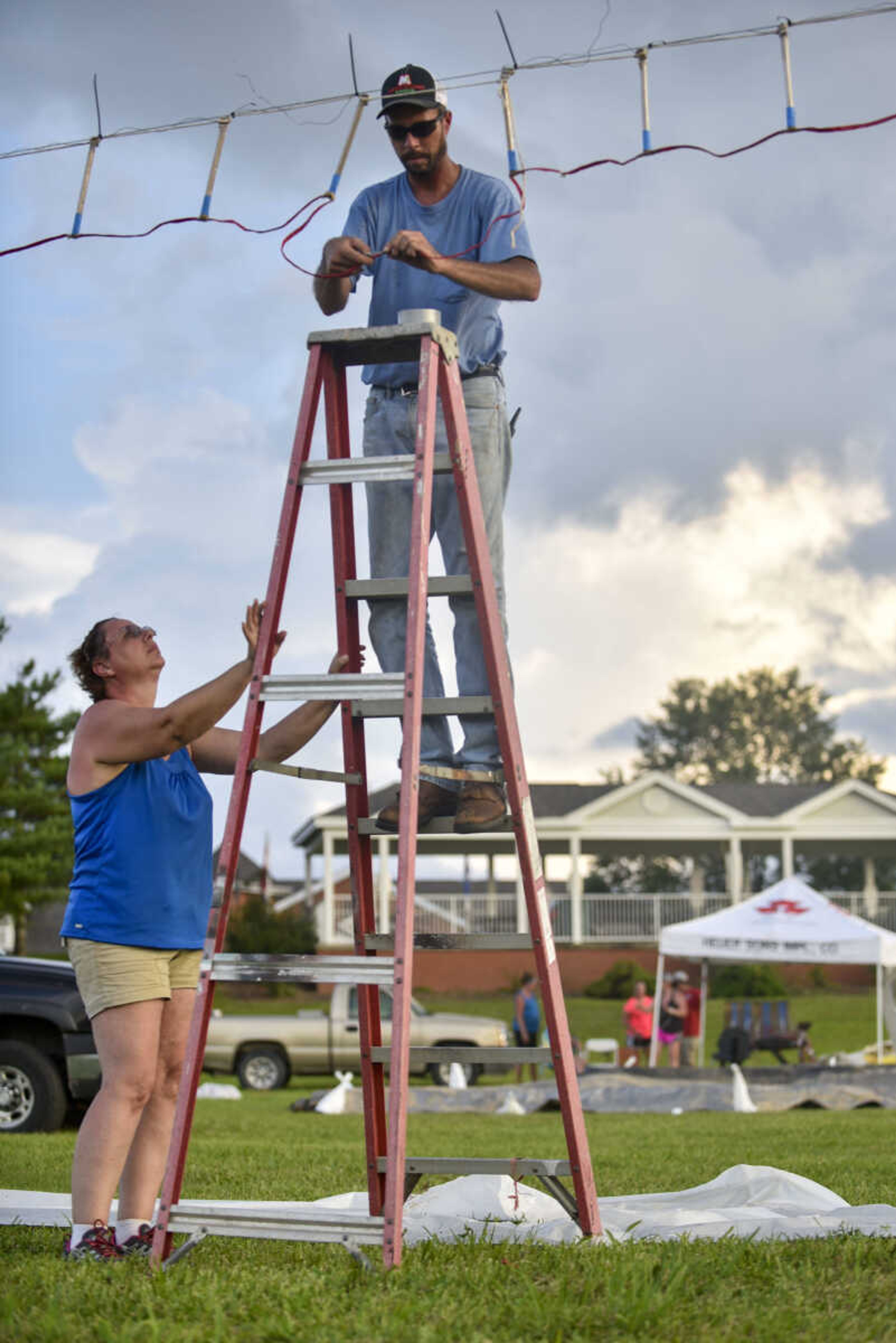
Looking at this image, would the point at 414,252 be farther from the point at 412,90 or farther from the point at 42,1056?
the point at 42,1056

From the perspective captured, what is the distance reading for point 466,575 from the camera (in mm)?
4445

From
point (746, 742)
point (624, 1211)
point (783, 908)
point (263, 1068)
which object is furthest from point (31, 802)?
point (746, 742)

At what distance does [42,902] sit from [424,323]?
33.7 m

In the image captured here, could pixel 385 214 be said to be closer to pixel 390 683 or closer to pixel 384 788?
pixel 390 683

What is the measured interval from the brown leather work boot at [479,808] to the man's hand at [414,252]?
57.2 inches

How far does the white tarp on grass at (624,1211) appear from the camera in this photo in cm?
442

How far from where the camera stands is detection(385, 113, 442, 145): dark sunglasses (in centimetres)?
459

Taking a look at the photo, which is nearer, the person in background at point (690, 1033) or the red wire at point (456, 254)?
the red wire at point (456, 254)

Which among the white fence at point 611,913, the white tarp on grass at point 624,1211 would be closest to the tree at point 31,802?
the white fence at point 611,913

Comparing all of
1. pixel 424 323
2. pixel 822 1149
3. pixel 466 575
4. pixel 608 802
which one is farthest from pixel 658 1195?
pixel 608 802

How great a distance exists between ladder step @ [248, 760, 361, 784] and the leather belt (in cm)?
118

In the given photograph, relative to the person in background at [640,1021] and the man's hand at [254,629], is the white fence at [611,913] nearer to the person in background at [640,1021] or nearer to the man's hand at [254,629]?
the person in background at [640,1021]

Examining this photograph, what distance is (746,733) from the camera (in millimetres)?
88750

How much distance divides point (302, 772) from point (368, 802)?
20.6 inches
